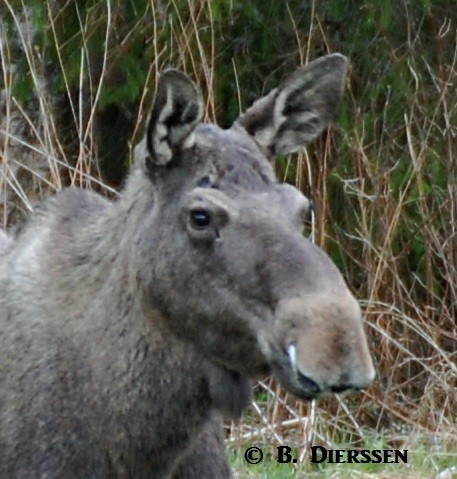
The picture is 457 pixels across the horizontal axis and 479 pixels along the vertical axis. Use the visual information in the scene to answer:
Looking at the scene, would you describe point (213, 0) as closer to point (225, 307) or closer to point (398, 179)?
Answer: point (398, 179)

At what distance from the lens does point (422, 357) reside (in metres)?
8.12

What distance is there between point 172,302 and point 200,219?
283 mm

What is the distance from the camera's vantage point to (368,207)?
27.5ft

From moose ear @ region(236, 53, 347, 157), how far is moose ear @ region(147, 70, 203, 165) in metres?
0.34

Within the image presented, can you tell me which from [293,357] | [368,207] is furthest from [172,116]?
[368,207]

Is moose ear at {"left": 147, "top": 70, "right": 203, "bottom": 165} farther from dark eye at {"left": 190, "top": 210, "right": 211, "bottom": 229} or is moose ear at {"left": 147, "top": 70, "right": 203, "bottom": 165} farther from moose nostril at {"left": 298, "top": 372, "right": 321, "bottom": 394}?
moose nostril at {"left": 298, "top": 372, "right": 321, "bottom": 394}

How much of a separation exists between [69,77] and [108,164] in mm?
1067

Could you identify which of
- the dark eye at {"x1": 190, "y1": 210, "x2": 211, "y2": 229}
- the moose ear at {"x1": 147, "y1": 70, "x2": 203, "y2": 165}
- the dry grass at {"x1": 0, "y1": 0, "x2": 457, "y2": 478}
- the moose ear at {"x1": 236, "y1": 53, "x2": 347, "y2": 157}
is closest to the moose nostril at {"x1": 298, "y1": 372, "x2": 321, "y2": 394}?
the dark eye at {"x1": 190, "y1": 210, "x2": 211, "y2": 229}

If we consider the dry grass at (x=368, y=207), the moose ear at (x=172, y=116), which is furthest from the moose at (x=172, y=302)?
the dry grass at (x=368, y=207)

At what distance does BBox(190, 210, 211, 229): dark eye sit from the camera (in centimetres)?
443

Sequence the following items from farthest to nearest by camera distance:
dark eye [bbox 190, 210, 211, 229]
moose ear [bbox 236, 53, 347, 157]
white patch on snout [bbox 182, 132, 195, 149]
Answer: moose ear [bbox 236, 53, 347, 157], white patch on snout [bbox 182, 132, 195, 149], dark eye [bbox 190, 210, 211, 229]

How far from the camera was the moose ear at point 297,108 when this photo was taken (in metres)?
4.86

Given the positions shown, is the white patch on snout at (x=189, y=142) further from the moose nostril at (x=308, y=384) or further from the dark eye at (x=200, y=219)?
the moose nostril at (x=308, y=384)

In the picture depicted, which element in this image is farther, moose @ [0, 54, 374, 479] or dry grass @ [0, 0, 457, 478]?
dry grass @ [0, 0, 457, 478]
